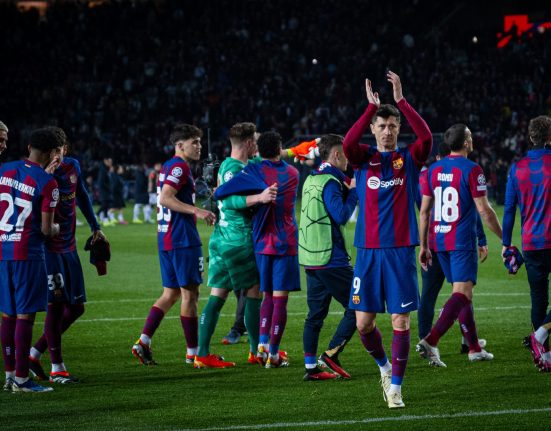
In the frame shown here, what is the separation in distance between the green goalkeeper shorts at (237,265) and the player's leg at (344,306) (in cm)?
118

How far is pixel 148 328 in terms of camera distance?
1001 centimetres

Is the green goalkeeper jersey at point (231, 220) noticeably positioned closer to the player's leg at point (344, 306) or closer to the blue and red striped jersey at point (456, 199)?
the player's leg at point (344, 306)

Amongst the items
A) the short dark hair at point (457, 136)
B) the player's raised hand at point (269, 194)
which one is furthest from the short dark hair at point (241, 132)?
the short dark hair at point (457, 136)

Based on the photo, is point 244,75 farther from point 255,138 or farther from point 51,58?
point 255,138

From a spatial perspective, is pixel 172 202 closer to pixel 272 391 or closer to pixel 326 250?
pixel 326 250

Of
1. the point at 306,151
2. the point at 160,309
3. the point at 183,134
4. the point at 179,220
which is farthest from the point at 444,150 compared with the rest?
the point at 160,309

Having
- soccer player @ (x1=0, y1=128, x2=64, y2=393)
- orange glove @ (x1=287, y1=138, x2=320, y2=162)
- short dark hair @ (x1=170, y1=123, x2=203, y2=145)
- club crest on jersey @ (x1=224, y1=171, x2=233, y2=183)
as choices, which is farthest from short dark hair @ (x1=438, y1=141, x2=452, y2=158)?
soccer player @ (x1=0, y1=128, x2=64, y2=393)

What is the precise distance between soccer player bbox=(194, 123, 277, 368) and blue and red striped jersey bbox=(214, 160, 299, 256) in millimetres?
208

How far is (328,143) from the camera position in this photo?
A: 8977 mm

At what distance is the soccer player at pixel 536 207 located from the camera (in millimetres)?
9367

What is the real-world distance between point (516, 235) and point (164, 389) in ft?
54.1

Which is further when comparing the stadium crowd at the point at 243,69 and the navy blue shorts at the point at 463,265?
the stadium crowd at the point at 243,69

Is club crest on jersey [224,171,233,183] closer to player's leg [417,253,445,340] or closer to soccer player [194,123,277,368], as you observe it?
soccer player [194,123,277,368]

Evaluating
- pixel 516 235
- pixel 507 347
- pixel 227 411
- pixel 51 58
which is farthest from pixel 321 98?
pixel 227 411
